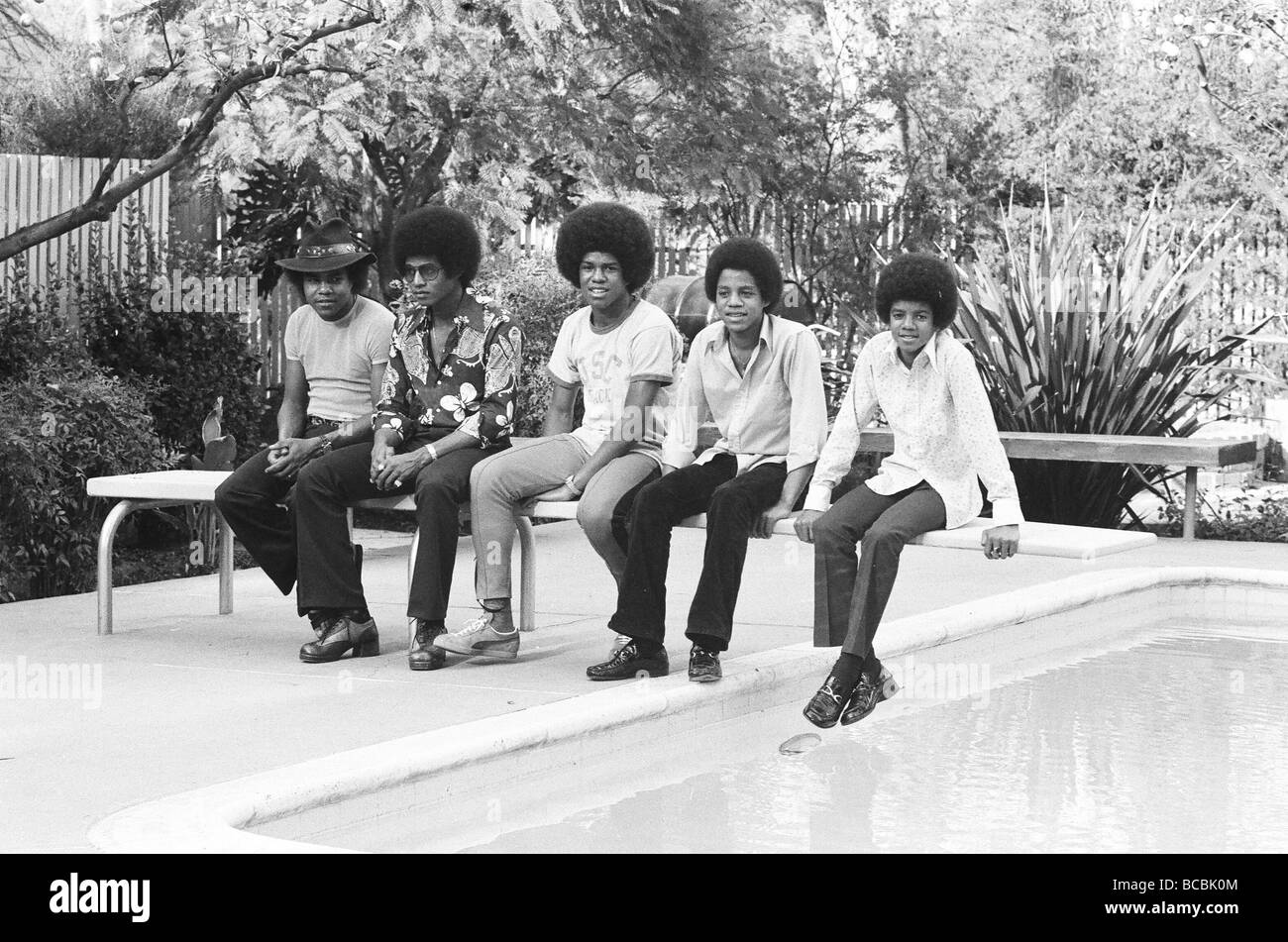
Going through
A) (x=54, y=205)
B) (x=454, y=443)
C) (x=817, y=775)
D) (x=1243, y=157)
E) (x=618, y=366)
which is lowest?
(x=817, y=775)

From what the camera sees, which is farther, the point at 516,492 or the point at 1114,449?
the point at 1114,449

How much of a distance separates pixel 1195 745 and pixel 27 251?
657 cm

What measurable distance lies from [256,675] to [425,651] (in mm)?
582

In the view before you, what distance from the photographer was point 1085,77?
18.4m

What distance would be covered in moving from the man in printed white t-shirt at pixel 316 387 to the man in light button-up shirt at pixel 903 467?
188cm

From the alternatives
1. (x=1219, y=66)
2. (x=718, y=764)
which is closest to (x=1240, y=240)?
(x=1219, y=66)

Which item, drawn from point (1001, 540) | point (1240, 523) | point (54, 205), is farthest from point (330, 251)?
point (1240, 523)

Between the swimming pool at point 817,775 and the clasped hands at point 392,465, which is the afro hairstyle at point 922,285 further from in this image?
the clasped hands at point 392,465

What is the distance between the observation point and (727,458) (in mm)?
6266

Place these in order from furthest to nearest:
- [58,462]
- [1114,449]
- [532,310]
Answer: [532,310] < [1114,449] < [58,462]

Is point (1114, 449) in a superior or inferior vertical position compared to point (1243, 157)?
inferior

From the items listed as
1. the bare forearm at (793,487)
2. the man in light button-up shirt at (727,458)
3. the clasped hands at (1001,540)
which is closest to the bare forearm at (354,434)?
the man in light button-up shirt at (727,458)

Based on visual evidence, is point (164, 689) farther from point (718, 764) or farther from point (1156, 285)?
point (1156, 285)

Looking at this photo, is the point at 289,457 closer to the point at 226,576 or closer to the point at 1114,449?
the point at 226,576
